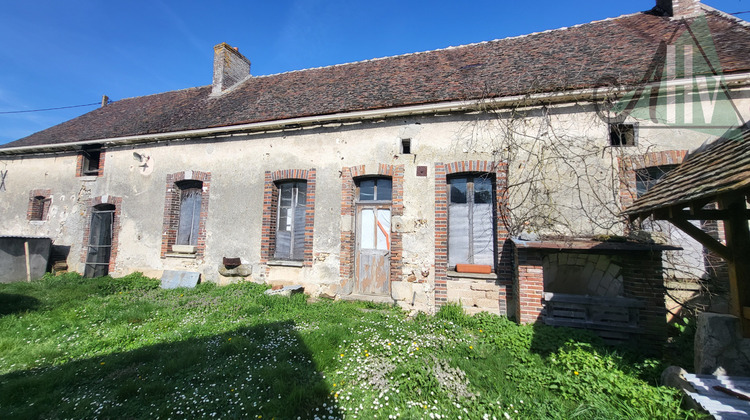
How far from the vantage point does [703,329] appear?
3.31 m

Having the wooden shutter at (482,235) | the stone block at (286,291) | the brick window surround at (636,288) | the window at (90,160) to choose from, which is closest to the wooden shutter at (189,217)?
the stone block at (286,291)

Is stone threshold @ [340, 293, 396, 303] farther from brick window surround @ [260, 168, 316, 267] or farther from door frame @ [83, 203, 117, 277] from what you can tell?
door frame @ [83, 203, 117, 277]

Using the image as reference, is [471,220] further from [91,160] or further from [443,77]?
[91,160]

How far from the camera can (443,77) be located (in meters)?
7.46

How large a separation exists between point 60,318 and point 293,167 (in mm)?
5269

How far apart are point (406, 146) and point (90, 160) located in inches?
412

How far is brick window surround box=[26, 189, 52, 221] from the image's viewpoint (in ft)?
32.2

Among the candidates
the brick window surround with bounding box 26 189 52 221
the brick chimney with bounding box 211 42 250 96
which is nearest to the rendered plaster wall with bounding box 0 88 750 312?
the brick window surround with bounding box 26 189 52 221

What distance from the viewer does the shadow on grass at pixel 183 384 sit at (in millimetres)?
3070

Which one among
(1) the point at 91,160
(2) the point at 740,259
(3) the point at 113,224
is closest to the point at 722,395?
(2) the point at 740,259

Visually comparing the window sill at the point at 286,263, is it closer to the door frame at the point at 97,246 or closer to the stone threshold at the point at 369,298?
the stone threshold at the point at 369,298

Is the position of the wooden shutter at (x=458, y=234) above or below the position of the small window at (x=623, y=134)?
below

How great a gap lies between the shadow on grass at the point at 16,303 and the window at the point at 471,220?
8.54m

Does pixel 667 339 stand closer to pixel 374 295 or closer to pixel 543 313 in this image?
pixel 543 313
